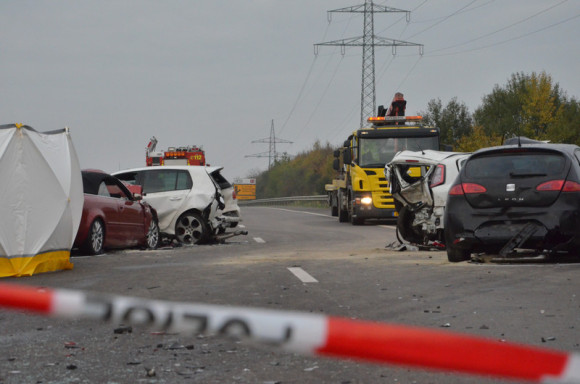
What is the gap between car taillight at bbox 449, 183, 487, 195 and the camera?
1092 cm

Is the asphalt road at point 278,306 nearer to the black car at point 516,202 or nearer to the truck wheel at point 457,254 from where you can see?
the truck wheel at point 457,254

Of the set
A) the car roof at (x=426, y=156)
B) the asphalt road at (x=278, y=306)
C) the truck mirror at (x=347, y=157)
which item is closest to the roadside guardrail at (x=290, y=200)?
the truck mirror at (x=347, y=157)

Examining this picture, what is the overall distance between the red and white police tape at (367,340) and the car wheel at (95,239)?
39.7 ft

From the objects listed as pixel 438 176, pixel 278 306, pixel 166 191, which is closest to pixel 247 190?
pixel 166 191

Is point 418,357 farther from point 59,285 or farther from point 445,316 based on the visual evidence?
point 59,285

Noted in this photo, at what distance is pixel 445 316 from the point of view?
7027mm

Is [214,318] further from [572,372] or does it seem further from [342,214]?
[342,214]

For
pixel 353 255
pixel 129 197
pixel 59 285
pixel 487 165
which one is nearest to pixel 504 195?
pixel 487 165

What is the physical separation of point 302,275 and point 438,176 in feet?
13.6

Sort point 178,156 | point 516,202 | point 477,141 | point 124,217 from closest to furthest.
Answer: point 516,202, point 124,217, point 178,156, point 477,141

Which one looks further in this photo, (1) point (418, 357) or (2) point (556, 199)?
(2) point (556, 199)

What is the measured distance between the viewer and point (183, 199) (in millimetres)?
17234

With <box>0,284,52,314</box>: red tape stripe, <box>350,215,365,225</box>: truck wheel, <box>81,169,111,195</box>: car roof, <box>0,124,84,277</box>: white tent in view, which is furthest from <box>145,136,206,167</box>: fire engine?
<box>0,284,52,314</box>: red tape stripe

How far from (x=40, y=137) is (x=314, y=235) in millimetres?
9577
